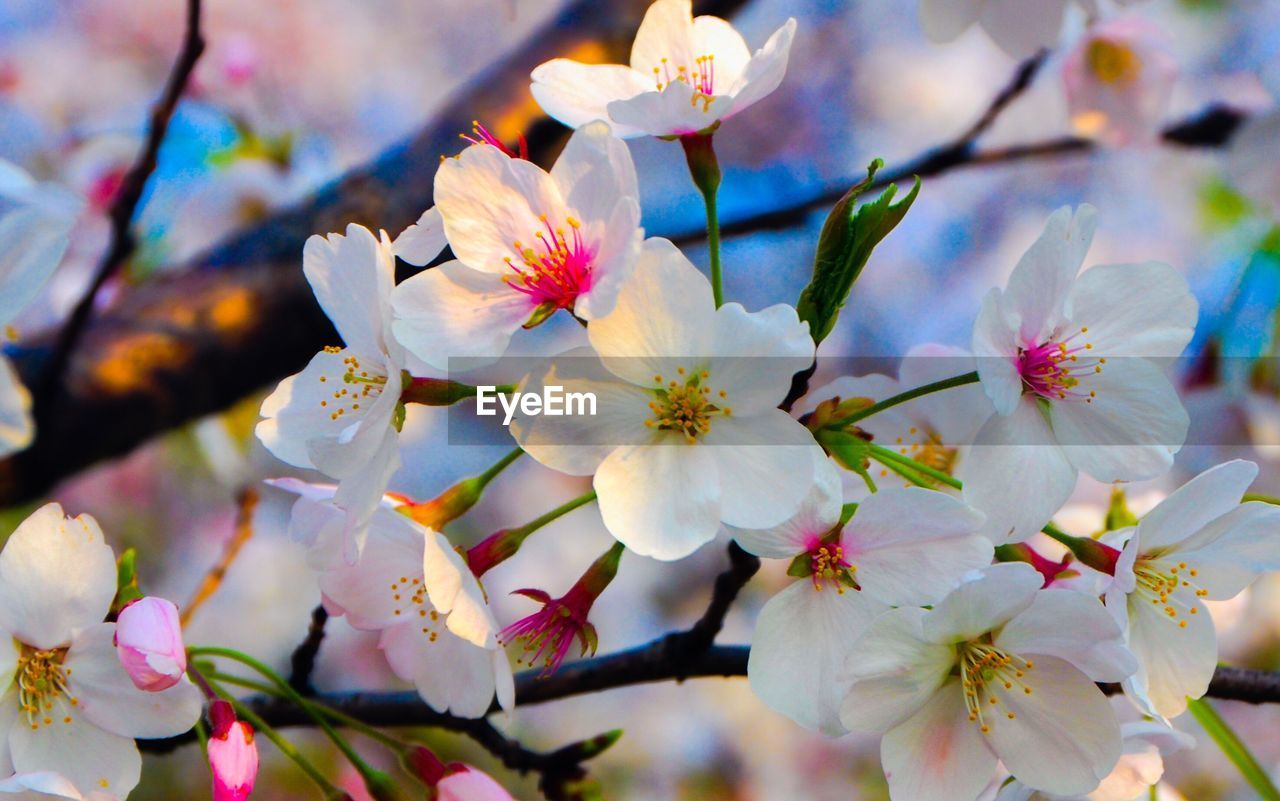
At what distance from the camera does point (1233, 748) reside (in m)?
0.50

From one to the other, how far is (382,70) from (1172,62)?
1332 mm

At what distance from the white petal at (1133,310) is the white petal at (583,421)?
17cm

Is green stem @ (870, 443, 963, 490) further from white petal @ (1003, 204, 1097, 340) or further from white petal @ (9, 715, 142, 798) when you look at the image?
white petal @ (9, 715, 142, 798)

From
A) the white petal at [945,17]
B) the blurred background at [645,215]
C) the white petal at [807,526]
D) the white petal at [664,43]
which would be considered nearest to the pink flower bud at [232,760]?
the white petal at [807,526]

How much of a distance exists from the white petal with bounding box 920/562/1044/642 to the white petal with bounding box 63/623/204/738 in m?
0.27

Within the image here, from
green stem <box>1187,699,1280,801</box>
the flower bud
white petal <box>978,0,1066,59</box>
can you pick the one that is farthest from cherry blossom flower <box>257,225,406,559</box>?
white petal <box>978,0,1066,59</box>

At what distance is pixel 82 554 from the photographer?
41 cm

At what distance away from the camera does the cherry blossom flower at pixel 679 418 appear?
13.2 inches

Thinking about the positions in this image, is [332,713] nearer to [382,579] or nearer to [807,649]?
[382,579]

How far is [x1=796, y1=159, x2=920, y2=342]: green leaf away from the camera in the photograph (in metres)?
0.35

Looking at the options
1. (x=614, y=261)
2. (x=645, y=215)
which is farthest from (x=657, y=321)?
(x=645, y=215)

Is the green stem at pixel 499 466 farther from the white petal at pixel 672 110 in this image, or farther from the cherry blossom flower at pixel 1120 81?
the cherry blossom flower at pixel 1120 81

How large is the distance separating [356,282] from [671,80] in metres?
0.16

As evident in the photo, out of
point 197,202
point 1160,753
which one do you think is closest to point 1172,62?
point 1160,753
